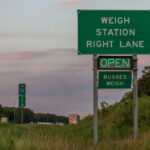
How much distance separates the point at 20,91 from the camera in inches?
1898

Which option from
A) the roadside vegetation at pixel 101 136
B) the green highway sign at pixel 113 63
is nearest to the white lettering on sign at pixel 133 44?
the green highway sign at pixel 113 63

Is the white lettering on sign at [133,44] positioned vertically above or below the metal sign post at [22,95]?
above

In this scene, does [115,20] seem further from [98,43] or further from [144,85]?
[144,85]

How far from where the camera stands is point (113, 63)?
19.3m

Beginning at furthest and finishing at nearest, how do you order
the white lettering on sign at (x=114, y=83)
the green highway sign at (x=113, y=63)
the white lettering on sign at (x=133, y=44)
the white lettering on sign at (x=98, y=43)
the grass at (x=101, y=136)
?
the white lettering on sign at (x=133, y=44)
the white lettering on sign at (x=98, y=43)
the green highway sign at (x=113, y=63)
the white lettering on sign at (x=114, y=83)
the grass at (x=101, y=136)

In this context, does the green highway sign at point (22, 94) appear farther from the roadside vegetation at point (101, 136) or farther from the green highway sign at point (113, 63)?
the green highway sign at point (113, 63)

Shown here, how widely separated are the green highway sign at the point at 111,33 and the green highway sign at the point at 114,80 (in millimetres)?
1061

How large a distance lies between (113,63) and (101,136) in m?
4.67

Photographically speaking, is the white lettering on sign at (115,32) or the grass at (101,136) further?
the white lettering on sign at (115,32)

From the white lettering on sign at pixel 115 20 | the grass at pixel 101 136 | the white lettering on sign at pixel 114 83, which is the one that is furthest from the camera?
the white lettering on sign at pixel 115 20

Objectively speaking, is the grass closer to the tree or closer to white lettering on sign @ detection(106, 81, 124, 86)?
white lettering on sign @ detection(106, 81, 124, 86)

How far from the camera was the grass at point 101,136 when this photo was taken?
15.9 meters

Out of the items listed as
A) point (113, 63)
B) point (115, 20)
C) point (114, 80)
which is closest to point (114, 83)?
point (114, 80)

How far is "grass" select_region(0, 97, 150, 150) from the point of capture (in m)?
15.9
